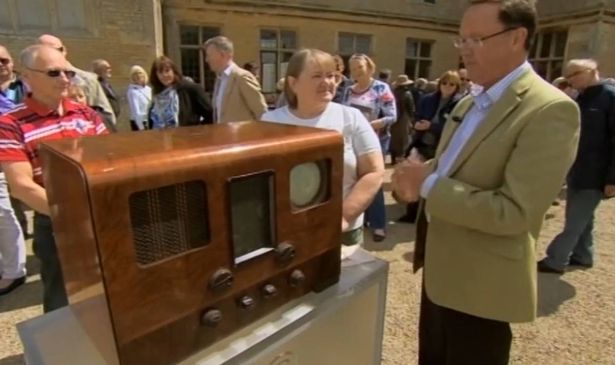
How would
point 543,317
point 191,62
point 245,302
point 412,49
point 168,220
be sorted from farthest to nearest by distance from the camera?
point 412,49
point 191,62
point 543,317
point 245,302
point 168,220

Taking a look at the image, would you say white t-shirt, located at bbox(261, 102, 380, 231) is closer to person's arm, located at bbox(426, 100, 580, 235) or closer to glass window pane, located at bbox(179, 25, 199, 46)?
person's arm, located at bbox(426, 100, 580, 235)

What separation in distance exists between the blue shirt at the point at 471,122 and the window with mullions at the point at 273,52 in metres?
10.3

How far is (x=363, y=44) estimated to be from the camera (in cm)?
1264

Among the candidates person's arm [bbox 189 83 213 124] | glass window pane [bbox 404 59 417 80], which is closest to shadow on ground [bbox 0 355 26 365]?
person's arm [bbox 189 83 213 124]

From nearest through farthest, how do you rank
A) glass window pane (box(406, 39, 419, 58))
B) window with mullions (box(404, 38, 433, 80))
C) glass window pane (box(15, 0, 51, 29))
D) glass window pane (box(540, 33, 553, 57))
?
glass window pane (box(15, 0, 51, 29)) < glass window pane (box(540, 33, 553, 57)) < glass window pane (box(406, 39, 419, 58)) < window with mullions (box(404, 38, 433, 80))

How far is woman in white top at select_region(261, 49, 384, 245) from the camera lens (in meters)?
1.46

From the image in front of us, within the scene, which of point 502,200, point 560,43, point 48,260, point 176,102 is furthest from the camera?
point 560,43

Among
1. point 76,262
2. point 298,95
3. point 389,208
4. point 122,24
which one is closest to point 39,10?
point 122,24

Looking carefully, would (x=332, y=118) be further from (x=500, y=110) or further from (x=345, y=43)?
(x=345, y=43)

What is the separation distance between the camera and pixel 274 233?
0.89 metres

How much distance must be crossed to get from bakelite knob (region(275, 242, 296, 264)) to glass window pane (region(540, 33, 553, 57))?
1476 centimetres

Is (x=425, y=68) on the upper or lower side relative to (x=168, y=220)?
upper

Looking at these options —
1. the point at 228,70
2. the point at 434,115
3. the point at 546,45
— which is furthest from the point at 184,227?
the point at 546,45

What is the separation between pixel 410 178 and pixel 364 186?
0.18 metres
